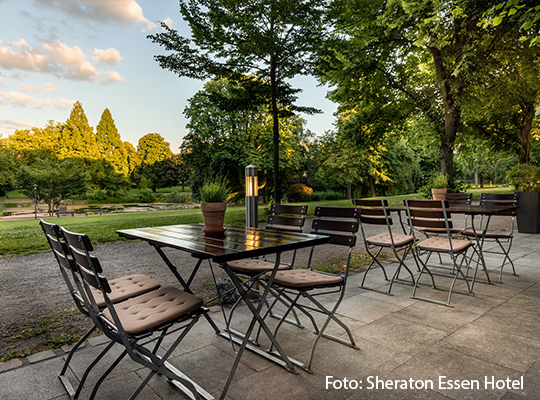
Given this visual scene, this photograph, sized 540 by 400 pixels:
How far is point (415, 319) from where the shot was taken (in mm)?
3025

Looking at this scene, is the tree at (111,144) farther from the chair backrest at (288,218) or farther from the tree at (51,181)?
the chair backrest at (288,218)

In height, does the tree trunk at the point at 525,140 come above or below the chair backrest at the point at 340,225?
above

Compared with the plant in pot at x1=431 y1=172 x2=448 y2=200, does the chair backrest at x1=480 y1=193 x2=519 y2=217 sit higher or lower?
lower

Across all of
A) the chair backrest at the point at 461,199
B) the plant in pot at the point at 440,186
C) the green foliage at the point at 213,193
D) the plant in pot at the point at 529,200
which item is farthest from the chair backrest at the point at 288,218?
the plant in pot at the point at 529,200

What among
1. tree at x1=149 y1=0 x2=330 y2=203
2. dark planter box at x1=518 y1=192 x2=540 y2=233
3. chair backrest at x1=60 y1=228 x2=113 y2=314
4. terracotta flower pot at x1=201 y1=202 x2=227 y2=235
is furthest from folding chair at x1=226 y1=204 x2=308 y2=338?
tree at x1=149 y1=0 x2=330 y2=203

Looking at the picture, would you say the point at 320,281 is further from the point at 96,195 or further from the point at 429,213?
the point at 96,195

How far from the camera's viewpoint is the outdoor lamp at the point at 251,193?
12.6ft

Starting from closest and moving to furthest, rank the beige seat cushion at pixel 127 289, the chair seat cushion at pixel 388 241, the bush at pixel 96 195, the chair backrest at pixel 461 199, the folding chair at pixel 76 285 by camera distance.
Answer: the folding chair at pixel 76 285, the beige seat cushion at pixel 127 289, the chair seat cushion at pixel 388 241, the chair backrest at pixel 461 199, the bush at pixel 96 195

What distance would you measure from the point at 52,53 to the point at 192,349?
3070cm

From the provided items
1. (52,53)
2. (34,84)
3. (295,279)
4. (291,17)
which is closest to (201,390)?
(295,279)

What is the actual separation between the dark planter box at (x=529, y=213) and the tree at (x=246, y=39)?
24.8 ft

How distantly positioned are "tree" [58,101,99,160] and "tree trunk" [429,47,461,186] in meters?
33.4

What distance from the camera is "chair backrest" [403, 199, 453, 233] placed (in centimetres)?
362

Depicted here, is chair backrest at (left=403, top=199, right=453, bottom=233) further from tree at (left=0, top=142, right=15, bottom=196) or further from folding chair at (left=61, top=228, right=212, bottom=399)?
tree at (left=0, top=142, right=15, bottom=196)
